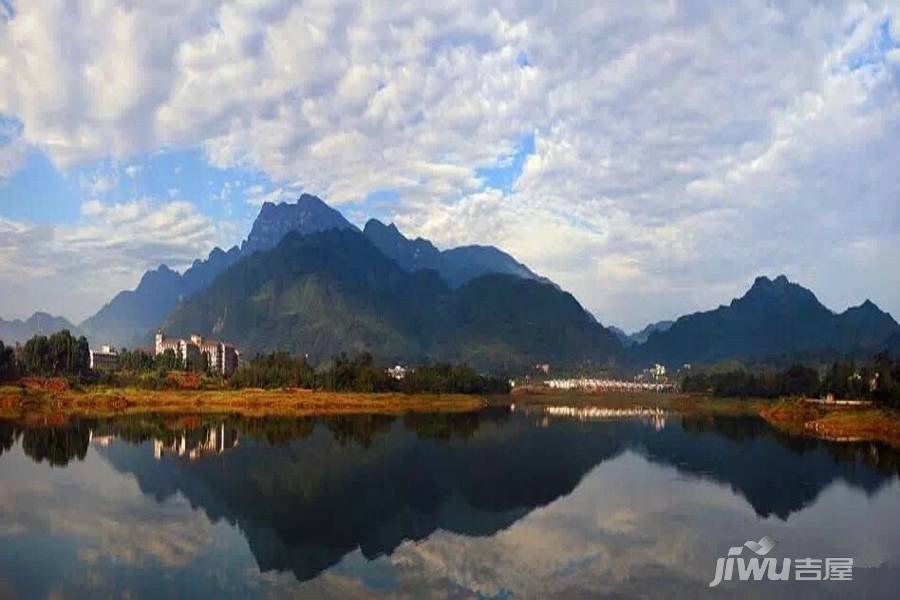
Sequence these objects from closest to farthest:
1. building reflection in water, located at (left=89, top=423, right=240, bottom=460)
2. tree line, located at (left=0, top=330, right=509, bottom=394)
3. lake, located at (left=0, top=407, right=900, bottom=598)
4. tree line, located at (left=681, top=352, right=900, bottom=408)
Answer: lake, located at (left=0, top=407, right=900, bottom=598) < building reflection in water, located at (left=89, top=423, right=240, bottom=460) < tree line, located at (left=681, top=352, right=900, bottom=408) < tree line, located at (left=0, top=330, right=509, bottom=394)

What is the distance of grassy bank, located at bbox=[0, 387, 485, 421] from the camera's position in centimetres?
7888

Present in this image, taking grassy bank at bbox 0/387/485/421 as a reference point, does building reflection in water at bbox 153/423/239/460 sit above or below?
below

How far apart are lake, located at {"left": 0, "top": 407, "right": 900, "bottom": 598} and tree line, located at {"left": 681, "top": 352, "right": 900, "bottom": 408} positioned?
79.0 feet

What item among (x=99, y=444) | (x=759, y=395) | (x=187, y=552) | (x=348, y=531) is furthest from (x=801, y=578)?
(x=759, y=395)

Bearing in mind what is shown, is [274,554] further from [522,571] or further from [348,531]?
[522,571]

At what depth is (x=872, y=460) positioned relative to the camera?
49500mm

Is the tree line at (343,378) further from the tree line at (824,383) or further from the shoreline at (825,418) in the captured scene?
the tree line at (824,383)

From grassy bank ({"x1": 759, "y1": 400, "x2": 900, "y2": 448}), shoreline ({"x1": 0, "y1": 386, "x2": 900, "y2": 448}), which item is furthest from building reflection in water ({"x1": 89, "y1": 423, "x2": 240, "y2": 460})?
grassy bank ({"x1": 759, "y1": 400, "x2": 900, "y2": 448})

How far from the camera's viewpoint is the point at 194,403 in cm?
8825

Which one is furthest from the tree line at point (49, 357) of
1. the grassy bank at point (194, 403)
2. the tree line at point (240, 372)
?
the grassy bank at point (194, 403)

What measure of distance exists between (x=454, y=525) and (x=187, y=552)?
10156 mm

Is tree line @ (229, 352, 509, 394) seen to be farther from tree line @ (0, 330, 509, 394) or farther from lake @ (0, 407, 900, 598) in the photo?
lake @ (0, 407, 900, 598)

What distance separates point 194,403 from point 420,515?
2581 inches

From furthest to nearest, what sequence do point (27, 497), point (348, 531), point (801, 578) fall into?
point (27, 497), point (348, 531), point (801, 578)
